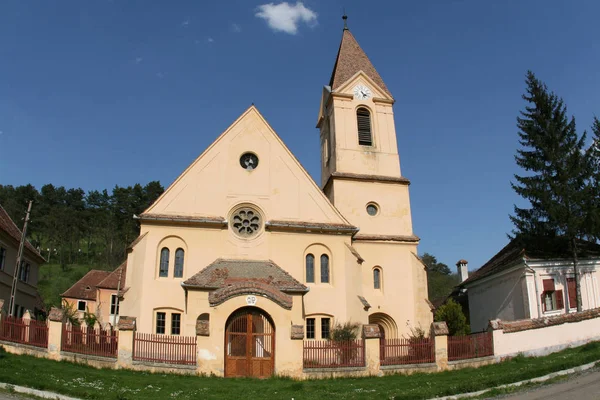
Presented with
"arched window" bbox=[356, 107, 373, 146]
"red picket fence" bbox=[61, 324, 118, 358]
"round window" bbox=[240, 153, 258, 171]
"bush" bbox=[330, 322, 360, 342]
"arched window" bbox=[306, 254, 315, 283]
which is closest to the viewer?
"red picket fence" bbox=[61, 324, 118, 358]

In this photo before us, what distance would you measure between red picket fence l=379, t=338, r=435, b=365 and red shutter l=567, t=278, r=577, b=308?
13.3 meters

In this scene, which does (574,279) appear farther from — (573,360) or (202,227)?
(202,227)

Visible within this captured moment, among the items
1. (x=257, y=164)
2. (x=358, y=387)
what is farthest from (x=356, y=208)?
(x=358, y=387)

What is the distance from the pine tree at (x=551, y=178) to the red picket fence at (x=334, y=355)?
47.2ft

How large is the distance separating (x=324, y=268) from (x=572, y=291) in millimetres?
14225

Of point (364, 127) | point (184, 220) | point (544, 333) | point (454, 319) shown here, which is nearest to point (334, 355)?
point (544, 333)

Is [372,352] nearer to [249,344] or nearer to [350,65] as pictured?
[249,344]

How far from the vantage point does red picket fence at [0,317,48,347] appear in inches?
727

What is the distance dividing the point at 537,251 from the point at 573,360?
46.2 ft

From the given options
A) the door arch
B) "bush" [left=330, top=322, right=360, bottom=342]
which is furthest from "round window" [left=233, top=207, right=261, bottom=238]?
the door arch

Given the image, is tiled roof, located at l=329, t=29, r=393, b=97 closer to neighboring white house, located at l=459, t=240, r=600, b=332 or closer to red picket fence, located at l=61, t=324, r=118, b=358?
neighboring white house, located at l=459, t=240, r=600, b=332

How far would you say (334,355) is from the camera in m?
18.9

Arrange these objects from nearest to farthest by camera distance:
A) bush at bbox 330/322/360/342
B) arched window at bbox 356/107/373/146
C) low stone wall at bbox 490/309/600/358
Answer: low stone wall at bbox 490/309/600/358
bush at bbox 330/322/360/342
arched window at bbox 356/107/373/146

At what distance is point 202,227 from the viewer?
1010 inches
